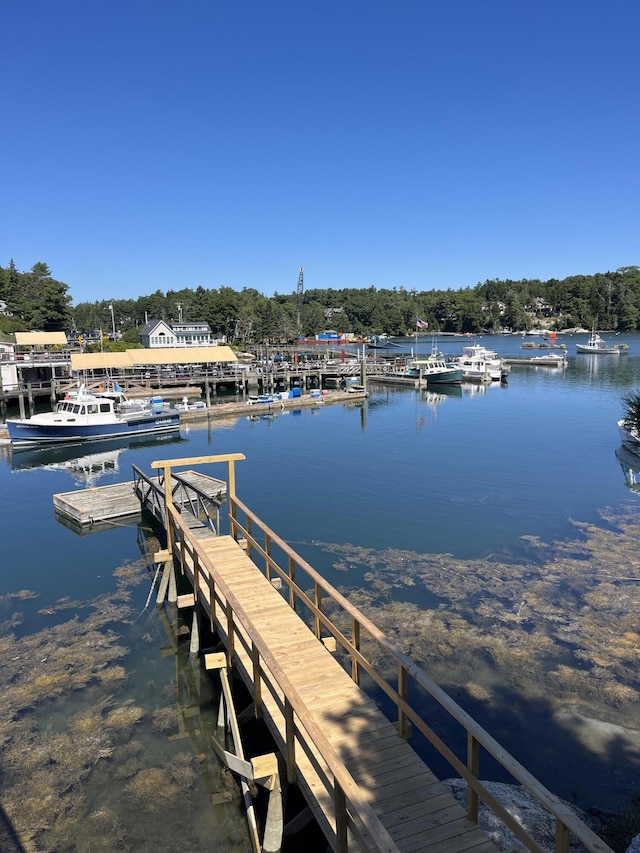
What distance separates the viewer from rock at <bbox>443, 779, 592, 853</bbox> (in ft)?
22.9

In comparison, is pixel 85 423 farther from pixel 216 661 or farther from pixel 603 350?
pixel 603 350

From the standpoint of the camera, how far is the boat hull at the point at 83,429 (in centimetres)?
3572

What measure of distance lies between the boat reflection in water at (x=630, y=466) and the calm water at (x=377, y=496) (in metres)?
0.47

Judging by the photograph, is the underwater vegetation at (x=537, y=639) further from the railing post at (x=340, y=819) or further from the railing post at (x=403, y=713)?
the railing post at (x=340, y=819)

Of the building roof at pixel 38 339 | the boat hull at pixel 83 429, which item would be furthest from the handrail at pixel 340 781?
the building roof at pixel 38 339

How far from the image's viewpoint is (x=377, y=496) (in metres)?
25.0

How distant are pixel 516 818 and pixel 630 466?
25683mm

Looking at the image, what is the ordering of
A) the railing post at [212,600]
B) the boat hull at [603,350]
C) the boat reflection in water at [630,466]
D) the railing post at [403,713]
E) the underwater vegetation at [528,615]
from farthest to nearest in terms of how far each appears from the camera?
the boat hull at [603,350], the boat reflection in water at [630,466], the underwater vegetation at [528,615], the railing post at [212,600], the railing post at [403,713]

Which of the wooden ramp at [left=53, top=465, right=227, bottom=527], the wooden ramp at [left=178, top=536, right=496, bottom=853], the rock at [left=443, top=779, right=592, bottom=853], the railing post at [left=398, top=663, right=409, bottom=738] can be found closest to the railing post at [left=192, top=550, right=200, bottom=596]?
the wooden ramp at [left=178, top=536, right=496, bottom=853]

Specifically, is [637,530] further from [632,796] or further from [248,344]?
[248,344]

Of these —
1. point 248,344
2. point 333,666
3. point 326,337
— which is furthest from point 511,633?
point 326,337

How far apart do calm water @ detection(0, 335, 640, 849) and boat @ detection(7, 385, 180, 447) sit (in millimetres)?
1591

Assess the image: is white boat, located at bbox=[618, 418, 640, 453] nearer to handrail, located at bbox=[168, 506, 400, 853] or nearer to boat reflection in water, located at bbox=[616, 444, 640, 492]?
boat reflection in water, located at bbox=[616, 444, 640, 492]

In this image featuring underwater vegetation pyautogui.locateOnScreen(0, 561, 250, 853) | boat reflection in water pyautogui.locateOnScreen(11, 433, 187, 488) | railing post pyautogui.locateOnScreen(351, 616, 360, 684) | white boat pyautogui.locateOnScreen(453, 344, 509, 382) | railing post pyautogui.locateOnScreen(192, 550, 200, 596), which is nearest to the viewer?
underwater vegetation pyautogui.locateOnScreen(0, 561, 250, 853)
